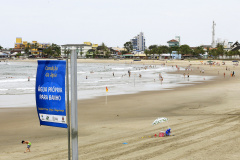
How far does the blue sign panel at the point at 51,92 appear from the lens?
19.4 ft

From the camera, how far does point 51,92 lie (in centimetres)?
A: 600

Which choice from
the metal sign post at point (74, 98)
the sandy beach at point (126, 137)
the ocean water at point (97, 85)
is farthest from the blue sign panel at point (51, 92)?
the ocean water at point (97, 85)

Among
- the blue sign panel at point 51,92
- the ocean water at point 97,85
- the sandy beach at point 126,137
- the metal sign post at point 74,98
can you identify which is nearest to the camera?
the metal sign post at point 74,98

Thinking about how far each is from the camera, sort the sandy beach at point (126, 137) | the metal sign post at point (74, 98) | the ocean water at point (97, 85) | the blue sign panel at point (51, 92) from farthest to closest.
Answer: the ocean water at point (97, 85)
the sandy beach at point (126, 137)
the blue sign panel at point (51, 92)
the metal sign post at point (74, 98)

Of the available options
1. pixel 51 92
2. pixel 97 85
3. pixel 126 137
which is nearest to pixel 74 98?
pixel 51 92

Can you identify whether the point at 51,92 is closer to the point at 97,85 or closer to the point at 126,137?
the point at 126,137

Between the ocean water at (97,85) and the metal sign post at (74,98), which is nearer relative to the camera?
the metal sign post at (74,98)

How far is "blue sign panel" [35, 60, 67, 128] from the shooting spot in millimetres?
5898

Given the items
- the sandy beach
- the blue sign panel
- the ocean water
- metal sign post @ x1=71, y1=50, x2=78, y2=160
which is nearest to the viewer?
metal sign post @ x1=71, y1=50, x2=78, y2=160

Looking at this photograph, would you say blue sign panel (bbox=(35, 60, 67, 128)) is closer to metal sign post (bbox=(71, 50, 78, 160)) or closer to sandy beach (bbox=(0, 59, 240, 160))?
metal sign post (bbox=(71, 50, 78, 160))

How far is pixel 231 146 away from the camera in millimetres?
11289

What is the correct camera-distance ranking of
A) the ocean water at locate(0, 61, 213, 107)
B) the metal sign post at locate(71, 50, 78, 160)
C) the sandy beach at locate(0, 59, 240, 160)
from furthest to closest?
the ocean water at locate(0, 61, 213, 107), the sandy beach at locate(0, 59, 240, 160), the metal sign post at locate(71, 50, 78, 160)

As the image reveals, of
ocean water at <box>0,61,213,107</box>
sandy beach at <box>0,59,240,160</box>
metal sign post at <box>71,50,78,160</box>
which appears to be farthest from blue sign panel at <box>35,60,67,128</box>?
ocean water at <box>0,61,213,107</box>

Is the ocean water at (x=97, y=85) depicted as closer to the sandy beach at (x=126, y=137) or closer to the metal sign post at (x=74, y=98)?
the sandy beach at (x=126, y=137)
